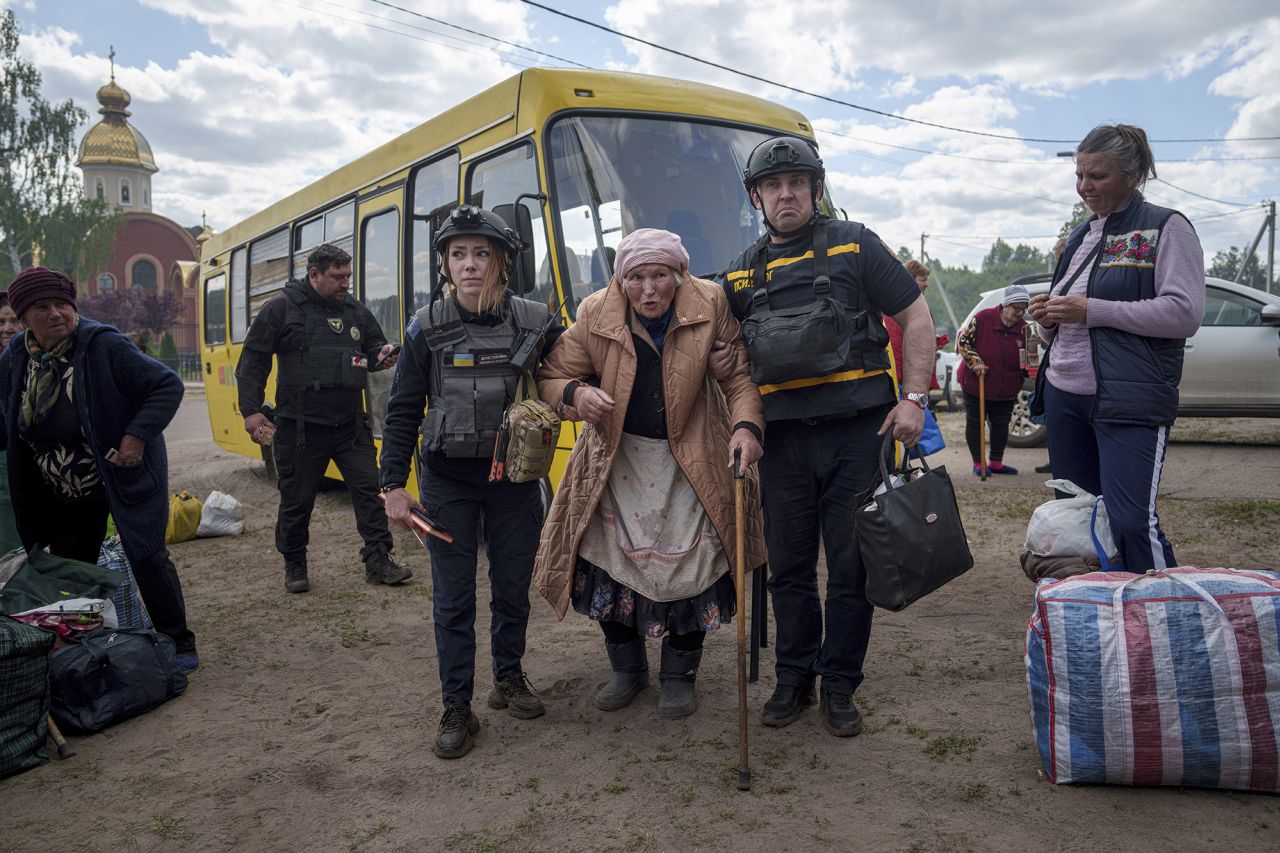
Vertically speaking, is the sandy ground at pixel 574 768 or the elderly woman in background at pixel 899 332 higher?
the elderly woman in background at pixel 899 332

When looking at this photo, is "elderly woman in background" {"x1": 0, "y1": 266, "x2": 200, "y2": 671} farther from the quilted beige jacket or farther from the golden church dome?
the golden church dome

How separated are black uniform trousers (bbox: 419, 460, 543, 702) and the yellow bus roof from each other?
2674mm

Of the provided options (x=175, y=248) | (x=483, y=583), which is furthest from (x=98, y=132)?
(x=483, y=583)

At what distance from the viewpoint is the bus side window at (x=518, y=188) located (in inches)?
214

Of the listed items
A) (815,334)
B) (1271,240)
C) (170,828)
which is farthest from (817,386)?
(1271,240)

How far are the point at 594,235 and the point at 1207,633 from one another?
3.63m

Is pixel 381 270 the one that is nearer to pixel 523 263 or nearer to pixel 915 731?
pixel 523 263

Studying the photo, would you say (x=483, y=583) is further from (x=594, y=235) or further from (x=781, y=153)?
(x=781, y=153)

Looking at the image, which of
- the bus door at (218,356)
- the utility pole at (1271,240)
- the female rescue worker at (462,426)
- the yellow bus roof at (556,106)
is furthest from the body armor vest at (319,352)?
the utility pole at (1271,240)

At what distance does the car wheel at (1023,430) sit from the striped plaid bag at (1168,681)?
8.40 m

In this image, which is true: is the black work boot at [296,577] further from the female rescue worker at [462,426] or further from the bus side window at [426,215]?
the female rescue worker at [462,426]

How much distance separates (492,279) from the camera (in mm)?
3432

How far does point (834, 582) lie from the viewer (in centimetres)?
342

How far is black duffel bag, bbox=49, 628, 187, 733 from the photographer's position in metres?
3.77
